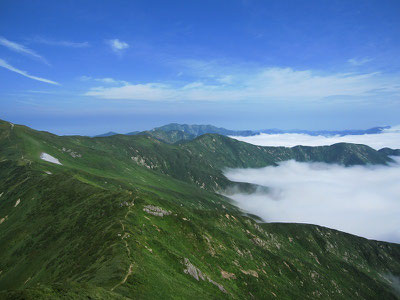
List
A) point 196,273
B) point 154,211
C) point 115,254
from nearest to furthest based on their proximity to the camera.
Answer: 1. point 115,254
2. point 196,273
3. point 154,211

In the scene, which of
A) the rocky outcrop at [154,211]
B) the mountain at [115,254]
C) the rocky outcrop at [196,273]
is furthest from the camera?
the rocky outcrop at [154,211]

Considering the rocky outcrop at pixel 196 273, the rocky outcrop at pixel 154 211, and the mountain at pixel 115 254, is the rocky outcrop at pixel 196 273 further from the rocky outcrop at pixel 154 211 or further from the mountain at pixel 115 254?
the rocky outcrop at pixel 154 211

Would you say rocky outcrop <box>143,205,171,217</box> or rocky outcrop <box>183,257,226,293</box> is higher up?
rocky outcrop <box>143,205,171,217</box>

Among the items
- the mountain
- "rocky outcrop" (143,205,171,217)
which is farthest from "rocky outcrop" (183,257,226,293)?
"rocky outcrop" (143,205,171,217)

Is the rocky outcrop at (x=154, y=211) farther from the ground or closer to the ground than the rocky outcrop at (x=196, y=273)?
farther from the ground

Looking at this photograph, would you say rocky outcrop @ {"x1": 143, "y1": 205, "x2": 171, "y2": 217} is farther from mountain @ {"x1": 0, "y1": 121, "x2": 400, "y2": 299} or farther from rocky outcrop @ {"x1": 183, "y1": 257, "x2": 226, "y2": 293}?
rocky outcrop @ {"x1": 183, "y1": 257, "x2": 226, "y2": 293}

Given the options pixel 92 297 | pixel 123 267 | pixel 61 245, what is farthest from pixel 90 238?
pixel 92 297

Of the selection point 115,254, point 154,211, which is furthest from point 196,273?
point 154,211

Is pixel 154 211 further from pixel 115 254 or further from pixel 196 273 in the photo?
pixel 115 254

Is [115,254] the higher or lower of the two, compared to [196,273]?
higher

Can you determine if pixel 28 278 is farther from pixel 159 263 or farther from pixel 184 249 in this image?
pixel 184 249

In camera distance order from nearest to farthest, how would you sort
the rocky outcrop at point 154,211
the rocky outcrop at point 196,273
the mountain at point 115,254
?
1. the mountain at point 115,254
2. the rocky outcrop at point 196,273
3. the rocky outcrop at point 154,211

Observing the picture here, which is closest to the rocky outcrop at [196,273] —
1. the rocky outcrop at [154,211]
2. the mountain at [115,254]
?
the mountain at [115,254]
